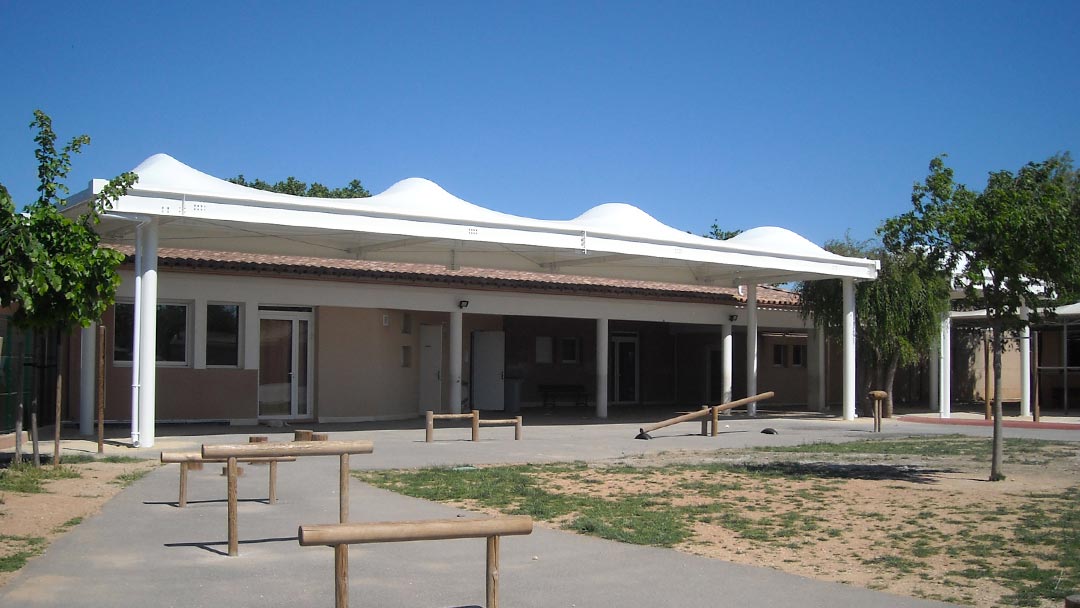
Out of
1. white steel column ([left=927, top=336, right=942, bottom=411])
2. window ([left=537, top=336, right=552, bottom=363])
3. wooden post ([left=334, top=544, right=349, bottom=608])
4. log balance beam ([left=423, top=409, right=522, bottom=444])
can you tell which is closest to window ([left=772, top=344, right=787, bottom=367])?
white steel column ([left=927, top=336, right=942, bottom=411])

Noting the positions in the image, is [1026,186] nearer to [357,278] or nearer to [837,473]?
[837,473]

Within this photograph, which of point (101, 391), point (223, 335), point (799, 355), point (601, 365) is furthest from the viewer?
point (799, 355)

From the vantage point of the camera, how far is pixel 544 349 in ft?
99.4

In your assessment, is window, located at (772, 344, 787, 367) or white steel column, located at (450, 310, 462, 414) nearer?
white steel column, located at (450, 310, 462, 414)

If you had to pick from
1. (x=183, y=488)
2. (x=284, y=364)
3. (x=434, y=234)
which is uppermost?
(x=434, y=234)

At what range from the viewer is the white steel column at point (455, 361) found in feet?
77.0

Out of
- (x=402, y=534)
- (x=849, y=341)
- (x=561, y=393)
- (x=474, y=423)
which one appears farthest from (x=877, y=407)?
(x=402, y=534)

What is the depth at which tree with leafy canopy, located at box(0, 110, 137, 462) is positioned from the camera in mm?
11508

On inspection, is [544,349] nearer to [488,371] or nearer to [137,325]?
[488,371]

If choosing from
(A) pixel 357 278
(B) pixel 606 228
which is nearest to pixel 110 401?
(A) pixel 357 278

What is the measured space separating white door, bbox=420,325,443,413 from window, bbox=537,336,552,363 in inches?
203

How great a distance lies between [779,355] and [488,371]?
36.1 ft

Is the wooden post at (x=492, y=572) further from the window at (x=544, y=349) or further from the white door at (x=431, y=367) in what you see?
the window at (x=544, y=349)

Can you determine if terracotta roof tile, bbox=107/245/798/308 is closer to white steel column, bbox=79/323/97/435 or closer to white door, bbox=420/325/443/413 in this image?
white door, bbox=420/325/443/413
